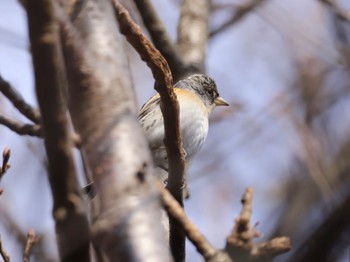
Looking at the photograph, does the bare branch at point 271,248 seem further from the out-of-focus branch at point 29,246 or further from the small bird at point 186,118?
the small bird at point 186,118

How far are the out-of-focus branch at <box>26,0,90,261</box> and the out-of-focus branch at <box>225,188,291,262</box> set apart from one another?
1.35ft

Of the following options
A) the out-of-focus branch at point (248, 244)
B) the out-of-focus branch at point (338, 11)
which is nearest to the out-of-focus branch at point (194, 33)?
the out-of-focus branch at point (338, 11)

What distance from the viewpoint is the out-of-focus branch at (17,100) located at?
8.93ft

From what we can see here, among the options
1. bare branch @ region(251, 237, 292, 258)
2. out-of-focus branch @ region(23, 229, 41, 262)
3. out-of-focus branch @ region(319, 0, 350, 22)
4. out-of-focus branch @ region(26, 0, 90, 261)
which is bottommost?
bare branch @ region(251, 237, 292, 258)

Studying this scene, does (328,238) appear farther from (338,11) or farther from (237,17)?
(237,17)

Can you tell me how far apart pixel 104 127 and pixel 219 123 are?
3.63 meters

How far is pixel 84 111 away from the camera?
1.78m

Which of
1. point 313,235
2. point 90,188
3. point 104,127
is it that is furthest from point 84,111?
point 90,188

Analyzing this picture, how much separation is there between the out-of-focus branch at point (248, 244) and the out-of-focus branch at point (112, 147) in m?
0.22

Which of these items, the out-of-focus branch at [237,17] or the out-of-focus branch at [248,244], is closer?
the out-of-focus branch at [248,244]

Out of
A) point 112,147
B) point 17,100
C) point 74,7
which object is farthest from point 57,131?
point 17,100

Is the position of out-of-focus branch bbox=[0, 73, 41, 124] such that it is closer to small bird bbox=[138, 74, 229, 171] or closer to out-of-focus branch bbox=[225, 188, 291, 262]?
small bird bbox=[138, 74, 229, 171]

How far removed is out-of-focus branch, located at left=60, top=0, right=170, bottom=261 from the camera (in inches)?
57.8

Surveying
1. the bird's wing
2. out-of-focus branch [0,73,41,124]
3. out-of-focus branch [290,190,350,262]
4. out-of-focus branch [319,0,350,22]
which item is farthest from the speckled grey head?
out-of-focus branch [290,190,350,262]
